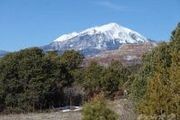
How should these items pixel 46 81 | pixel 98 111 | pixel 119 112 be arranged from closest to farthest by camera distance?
1. pixel 98 111
2. pixel 119 112
3. pixel 46 81

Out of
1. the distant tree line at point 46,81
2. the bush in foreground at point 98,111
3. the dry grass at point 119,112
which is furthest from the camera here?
the distant tree line at point 46,81

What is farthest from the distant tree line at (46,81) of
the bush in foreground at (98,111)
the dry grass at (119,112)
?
the bush in foreground at (98,111)

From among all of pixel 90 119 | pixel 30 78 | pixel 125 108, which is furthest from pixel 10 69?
pixel 90 119

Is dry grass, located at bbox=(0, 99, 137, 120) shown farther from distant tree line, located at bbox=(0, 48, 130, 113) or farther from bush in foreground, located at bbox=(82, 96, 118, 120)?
distant tree line, located at bbox=(0, 48, 130, 113)

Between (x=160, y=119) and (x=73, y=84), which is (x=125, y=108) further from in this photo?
(x=73, y=84)

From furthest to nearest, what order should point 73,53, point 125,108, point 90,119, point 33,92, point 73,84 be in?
point 73,53, point 73,84, point 33,92, point 125,108, point 90,119

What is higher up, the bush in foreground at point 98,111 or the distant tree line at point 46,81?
the distant tree line at point 46,81

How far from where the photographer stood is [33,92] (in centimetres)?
6138

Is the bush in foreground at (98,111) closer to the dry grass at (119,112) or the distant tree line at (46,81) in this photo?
the dry grass at (119,112)

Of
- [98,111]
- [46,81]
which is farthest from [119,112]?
[46,81]

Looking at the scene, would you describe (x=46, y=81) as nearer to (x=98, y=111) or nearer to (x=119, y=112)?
(x=119, y=112)

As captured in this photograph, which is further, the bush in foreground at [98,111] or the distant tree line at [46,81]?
the distant tree line at [46,81]

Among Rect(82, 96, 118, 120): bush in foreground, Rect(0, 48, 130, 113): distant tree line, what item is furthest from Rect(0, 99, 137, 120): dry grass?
Rect(0, 48, 130, 113): distant tree line

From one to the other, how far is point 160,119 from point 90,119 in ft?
22.4
